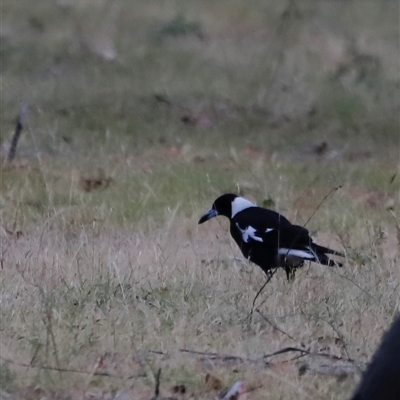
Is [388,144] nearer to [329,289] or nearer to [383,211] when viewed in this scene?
[383,211]

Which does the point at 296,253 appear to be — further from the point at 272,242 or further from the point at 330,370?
the point at 330,370

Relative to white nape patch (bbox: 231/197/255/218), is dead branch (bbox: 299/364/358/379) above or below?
above

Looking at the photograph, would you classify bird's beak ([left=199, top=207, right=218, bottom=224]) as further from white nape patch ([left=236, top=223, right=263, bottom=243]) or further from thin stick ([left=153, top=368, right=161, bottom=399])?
thin stick ([left=153, top=368, right=161, bottom=399])

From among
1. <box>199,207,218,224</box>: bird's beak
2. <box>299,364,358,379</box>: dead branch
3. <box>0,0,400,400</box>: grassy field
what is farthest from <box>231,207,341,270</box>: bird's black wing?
<box>299,364,358,379</box>: dead branch

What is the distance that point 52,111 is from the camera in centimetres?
1126

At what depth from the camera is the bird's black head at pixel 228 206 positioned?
270 inches

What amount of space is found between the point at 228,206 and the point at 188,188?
141cm

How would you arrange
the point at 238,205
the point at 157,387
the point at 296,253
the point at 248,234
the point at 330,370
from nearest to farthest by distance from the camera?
the point at 157,387 → the point at 330,370 → the point at 296,253 → the point at 248,234 → the point at 238,205

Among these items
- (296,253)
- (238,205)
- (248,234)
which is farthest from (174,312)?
(238,205)

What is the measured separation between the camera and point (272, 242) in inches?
243

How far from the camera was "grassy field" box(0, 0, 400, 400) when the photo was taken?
4168mm

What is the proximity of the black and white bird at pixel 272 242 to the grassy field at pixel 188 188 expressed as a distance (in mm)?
101

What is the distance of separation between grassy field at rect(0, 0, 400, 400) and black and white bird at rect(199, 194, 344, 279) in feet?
0.33

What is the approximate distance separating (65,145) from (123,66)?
142 inches
